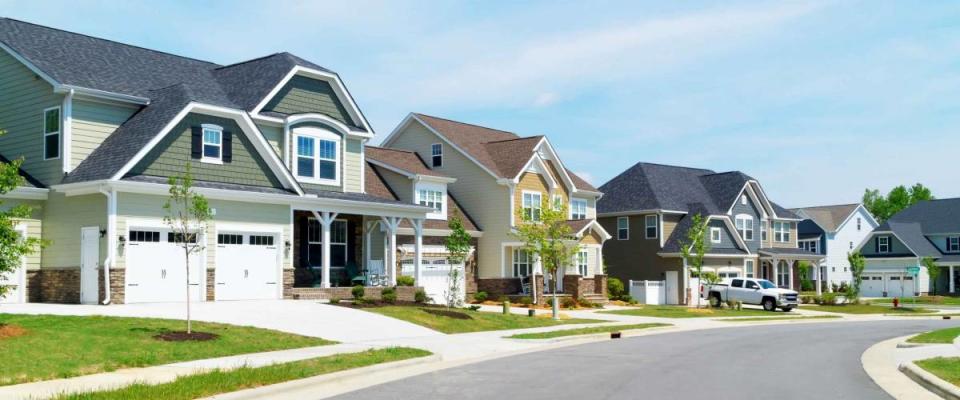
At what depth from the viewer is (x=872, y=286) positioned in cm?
7994

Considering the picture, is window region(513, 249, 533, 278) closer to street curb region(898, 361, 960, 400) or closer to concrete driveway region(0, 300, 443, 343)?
concrete driveway region(0, 300, 443, 343)

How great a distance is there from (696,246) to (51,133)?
32347 millimetres

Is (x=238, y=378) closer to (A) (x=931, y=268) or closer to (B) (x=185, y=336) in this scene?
(B) (x=185, y=336)

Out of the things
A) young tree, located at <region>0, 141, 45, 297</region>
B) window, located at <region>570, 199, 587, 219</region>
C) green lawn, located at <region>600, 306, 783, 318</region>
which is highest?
window, located at <region>570, 199, 587, 219</region>

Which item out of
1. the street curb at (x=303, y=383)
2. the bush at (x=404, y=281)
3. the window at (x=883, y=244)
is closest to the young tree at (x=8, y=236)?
the street curb at (x=303, y=383)

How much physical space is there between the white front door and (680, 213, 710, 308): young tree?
2994cm

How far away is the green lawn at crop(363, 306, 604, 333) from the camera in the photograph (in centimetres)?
2870

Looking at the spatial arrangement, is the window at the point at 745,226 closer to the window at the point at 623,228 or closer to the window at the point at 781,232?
the window at the point at 781,232

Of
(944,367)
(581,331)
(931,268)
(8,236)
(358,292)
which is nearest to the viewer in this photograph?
(944,367)

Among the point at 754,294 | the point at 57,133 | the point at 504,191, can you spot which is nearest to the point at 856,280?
the point at 754,294

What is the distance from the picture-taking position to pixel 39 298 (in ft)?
97.8

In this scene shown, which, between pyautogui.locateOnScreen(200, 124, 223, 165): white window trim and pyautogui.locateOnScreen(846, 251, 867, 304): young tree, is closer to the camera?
pyautogui.locateOnScreen(200, 124, 223, 165): white window trim

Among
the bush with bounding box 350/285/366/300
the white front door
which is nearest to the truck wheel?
the bush with bounding box 350/285/366/300

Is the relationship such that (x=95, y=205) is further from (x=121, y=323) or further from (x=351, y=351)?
(x=351, y=351)
